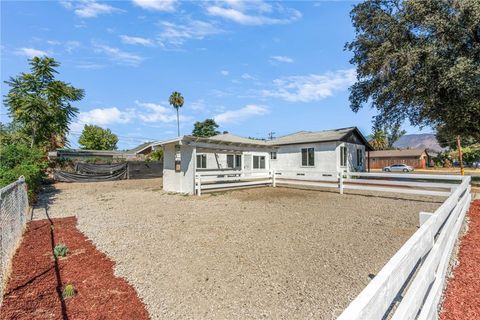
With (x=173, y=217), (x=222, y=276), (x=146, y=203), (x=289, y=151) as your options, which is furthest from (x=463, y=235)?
(x=289, y=151)

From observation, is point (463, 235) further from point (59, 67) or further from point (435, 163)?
point (435, 163)

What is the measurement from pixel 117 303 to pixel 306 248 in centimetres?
333

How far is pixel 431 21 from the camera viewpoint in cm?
1259

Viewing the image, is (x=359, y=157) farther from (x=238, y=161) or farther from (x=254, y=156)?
(x=238, y=161)

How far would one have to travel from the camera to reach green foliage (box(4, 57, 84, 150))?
17453mm

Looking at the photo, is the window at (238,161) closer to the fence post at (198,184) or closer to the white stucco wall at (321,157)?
the white stucco wall at (321,157)

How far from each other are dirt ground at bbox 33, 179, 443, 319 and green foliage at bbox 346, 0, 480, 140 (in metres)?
6.52

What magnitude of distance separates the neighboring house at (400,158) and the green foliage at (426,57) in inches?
1456

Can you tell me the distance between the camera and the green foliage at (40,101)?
17453mm

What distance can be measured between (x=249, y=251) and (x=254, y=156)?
15610mm

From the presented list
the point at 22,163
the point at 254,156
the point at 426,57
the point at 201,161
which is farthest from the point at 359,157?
the point at 22,163

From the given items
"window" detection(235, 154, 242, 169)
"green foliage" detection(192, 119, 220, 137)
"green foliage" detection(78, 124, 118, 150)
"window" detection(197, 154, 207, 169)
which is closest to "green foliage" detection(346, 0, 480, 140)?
"window" detection(235, 154, 242, 169)

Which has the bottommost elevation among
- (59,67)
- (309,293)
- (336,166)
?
(309,293)

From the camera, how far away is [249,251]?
4922 mm
